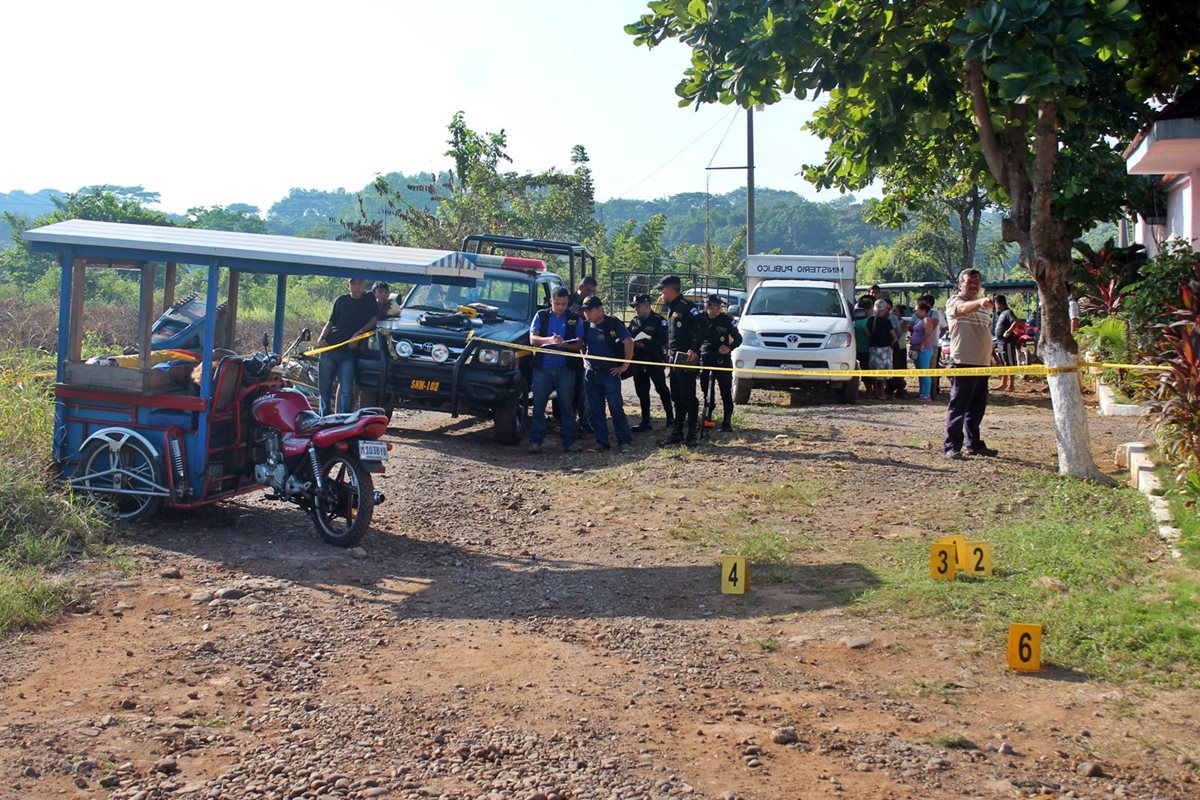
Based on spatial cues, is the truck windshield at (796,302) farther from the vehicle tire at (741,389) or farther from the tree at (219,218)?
the tree at (219,218)

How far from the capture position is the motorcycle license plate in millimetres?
8258

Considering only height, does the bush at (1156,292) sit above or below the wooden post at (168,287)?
above

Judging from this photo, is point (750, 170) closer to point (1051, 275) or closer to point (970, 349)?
point (970, 349)

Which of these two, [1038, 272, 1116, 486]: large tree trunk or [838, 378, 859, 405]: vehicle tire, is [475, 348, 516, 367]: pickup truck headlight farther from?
[838, 378, 859, 405]: vehicle tire

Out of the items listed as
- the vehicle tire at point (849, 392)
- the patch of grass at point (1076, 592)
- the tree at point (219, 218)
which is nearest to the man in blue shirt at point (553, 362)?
the patch of grass at point (1076, 592)

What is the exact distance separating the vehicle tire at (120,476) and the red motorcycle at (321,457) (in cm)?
73

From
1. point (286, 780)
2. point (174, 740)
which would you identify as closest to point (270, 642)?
point (174, 740)

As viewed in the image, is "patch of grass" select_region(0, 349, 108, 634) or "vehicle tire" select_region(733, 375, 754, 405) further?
"vehicle tire" select_region(733, 375, 754, 405)

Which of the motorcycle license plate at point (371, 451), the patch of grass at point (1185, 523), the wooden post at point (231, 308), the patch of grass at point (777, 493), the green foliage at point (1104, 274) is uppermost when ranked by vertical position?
the green foliage at point (1104, 274)

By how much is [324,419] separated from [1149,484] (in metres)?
6.21

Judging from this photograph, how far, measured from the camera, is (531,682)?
5629 mm

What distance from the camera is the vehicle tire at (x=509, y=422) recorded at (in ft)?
43.9

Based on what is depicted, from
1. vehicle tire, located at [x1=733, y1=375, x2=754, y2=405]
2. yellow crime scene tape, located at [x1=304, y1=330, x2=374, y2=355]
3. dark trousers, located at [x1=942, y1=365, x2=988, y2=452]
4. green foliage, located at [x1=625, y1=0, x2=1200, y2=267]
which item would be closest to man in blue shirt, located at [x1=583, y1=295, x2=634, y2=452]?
yellow crime scene tape, located at [x1=304, y1=330, x2=374, y2=355]

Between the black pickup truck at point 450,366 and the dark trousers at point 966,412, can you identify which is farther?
the black pickup truck at point 450,366
